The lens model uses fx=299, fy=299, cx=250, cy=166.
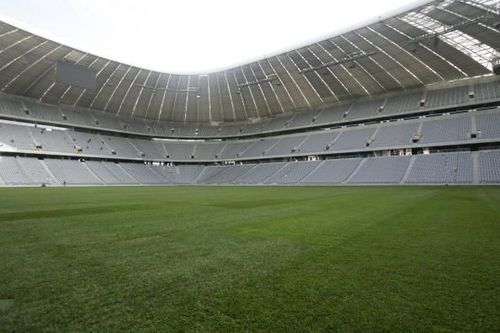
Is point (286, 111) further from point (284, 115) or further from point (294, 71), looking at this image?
point (294, 71)

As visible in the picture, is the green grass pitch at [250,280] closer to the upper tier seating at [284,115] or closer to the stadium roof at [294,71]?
the stadium roof at [294,71]

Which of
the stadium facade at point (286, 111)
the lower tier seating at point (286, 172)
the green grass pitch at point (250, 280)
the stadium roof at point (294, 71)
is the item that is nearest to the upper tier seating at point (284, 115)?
the stadium facade at point (286, 111)

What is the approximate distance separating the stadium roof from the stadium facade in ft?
A: 0.74

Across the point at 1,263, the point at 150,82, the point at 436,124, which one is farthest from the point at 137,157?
the point at 1,263

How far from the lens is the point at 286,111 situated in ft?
217

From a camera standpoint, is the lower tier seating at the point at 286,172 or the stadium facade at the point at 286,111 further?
the stadium facade at the point at 286,111

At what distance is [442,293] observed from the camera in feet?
12.9

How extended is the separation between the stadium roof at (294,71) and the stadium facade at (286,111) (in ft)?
0.74

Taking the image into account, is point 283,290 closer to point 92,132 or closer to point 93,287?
point 93,287

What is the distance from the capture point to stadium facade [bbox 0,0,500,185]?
1499 inches

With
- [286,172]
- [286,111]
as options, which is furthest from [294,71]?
[286,172]

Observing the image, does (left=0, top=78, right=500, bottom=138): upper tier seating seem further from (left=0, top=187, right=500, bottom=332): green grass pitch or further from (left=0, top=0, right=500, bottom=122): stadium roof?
(left=0, top=187, right=500, bottom=332): green grass pitch

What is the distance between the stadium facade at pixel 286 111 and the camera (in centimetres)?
3806

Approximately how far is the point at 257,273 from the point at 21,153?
56380 millimetres
